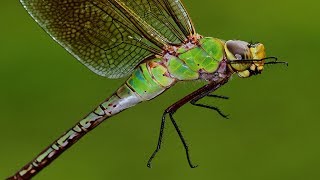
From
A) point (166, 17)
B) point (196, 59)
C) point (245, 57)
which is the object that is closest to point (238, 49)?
point (245, 57)

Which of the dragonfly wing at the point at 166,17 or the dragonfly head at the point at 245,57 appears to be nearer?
the dragonfly head at the point at 245,57

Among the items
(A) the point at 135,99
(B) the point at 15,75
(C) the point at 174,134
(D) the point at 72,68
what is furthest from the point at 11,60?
(A) the point at 135,99

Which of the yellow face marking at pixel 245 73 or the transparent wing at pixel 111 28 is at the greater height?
the transparent wing at pixel 111 28

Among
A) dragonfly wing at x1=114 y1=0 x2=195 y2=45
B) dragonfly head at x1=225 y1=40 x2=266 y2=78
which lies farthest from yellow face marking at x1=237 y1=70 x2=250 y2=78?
dragonfly wing at x1=114 y1=0 x2=195 y2=45

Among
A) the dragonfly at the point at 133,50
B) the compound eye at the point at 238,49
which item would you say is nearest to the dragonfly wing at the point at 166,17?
the dragonfly at the point at 133,50

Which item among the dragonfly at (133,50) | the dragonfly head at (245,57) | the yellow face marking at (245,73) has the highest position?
the dragonfly at (133,50)

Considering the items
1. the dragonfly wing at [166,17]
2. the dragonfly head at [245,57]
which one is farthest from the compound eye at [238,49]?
the dragonfly wing at [166,17]

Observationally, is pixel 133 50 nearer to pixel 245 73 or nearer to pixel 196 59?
pixel 196 59

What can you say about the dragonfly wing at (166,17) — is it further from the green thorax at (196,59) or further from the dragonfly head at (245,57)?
the dragonfly head at (245,57)
